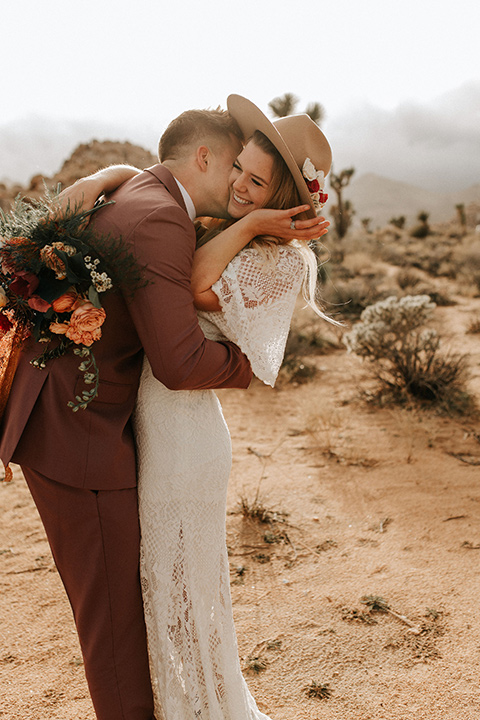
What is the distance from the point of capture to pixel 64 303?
1.54 metres

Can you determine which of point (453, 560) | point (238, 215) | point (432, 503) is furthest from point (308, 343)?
point (238, 215)

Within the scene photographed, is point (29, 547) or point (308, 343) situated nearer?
point (29, 547)

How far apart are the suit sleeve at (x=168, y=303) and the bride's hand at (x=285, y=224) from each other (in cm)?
26

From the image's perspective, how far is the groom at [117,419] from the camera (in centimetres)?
157

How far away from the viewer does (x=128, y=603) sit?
1.81 metres

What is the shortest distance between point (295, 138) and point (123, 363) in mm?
1054

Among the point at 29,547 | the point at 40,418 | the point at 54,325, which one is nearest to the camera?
the point at 54,325

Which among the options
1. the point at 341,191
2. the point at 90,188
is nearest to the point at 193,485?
the point at 90,188

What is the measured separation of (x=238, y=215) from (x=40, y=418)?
3.13 ft

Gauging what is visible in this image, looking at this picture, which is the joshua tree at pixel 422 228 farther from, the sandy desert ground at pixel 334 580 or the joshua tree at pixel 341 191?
the sandy desert ground at pixel 334 580

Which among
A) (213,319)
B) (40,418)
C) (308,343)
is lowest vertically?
(308,343)

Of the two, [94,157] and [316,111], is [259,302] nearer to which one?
[316,111]

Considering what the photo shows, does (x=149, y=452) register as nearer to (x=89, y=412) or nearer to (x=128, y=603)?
(x=89, y=412)

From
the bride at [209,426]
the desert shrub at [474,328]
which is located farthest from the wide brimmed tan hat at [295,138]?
the desert shrub at [474,328]
